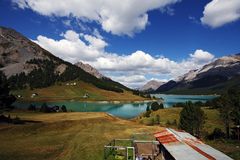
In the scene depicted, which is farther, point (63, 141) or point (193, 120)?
point (193, 120)

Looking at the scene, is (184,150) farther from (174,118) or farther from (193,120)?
(174,118)

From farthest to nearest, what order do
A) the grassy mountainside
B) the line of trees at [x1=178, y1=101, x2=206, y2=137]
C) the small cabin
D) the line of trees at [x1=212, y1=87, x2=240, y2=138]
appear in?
the line of trees at [x1=178, y1=101, x2=206, y2=137] < the line of trees at [x1=212, y1=87, x2=240, y2=138] < the grassy mountainside < the small cabin

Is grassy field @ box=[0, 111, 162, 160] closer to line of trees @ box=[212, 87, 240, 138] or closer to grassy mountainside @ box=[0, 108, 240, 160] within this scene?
grassy mountainside @ box=[0, 108, 240, 160]

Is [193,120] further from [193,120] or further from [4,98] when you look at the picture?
[4,98]

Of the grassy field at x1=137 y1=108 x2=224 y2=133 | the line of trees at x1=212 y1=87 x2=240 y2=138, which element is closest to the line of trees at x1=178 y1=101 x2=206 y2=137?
the line of trees at x1=212 y1=87 x2=240 y2=138

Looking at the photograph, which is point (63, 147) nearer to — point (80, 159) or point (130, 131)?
point (80, 159)

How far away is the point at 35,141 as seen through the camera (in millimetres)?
61906

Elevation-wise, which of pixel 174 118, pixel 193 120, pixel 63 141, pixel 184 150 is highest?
pixel 193 120

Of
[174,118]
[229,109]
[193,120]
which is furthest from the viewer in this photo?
[174,118]

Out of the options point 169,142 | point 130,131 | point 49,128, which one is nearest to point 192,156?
point 169,142

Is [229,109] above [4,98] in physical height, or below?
A: below

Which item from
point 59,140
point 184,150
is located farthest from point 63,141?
point 184,150

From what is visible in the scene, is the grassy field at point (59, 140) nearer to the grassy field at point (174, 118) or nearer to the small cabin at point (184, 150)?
the small cabin at point (184, 150)

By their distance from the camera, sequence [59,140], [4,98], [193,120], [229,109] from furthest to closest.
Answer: [4,98]
[193,120]
[229,109]
[59,140]
